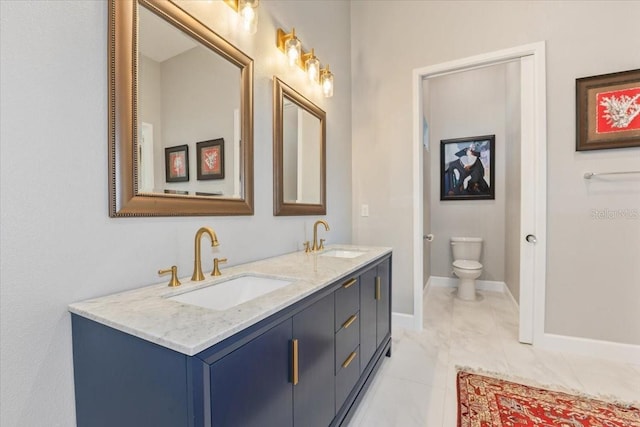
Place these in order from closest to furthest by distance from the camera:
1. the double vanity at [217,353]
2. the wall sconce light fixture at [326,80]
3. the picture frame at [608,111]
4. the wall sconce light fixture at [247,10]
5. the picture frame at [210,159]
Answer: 1. the double vanity at [217,353]
2. the picture frame at [210,159]
3. the wall sconce light fixture at [247,10]
4. the picture frame at [608,111]
5. the wall sconce light fixture at [326,80]

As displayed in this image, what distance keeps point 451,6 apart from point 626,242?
2.27 metres

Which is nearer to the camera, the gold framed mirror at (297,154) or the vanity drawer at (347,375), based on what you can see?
the vanity drawer at (347,375)

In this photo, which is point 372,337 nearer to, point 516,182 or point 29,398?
point 29,398

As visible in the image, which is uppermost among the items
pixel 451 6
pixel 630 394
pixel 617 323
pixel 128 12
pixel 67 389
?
pixel 451 6

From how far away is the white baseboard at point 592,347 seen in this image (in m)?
2.01

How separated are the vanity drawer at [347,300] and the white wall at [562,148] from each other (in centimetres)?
126

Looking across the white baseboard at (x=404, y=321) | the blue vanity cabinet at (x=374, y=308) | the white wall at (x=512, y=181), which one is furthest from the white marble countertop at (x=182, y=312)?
the white wall at (x=512, y=181)

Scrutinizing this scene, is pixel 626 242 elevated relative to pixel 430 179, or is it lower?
lower

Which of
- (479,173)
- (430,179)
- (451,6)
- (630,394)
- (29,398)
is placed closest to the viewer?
(29,398)

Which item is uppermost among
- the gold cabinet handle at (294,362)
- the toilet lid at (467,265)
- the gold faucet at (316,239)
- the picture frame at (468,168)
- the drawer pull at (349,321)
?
the picture frame at (468,168)

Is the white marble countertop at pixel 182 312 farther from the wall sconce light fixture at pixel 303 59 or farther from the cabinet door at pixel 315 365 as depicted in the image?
the wall sconce light fixture at pixel 303 59

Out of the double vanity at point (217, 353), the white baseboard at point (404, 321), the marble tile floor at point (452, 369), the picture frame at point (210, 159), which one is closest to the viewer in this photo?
the double vanity at point (217, 353)

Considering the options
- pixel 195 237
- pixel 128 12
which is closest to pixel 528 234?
pixel 195 237

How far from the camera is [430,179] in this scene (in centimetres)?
406
